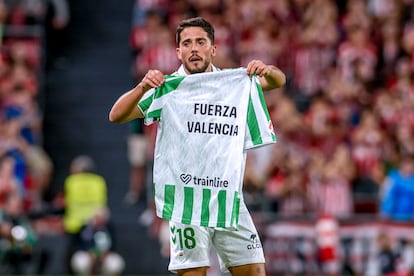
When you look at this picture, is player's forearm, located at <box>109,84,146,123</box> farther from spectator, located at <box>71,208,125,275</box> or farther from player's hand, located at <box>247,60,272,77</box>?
spectator, located at <box>71,208,125,275</box>

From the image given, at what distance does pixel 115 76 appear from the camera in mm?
22328

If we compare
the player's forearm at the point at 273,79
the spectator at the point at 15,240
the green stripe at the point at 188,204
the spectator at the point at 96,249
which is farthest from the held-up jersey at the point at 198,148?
the spectator at the point at 96,249

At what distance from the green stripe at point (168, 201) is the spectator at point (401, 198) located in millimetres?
9016

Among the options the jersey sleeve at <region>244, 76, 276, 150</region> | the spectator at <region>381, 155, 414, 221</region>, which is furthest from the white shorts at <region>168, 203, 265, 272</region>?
the spectator at <region>381, 155, 414, 221</region>

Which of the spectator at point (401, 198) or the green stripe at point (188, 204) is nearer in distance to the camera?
the green stripe at point (188, 204)

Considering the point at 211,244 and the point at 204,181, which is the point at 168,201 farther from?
the point at 211,244

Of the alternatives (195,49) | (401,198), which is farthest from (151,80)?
(401,198)

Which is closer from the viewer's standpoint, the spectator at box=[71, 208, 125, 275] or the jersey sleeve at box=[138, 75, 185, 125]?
the jersey sleeve at box=[138, 75, 185, 125]

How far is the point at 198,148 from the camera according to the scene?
26.7 feet

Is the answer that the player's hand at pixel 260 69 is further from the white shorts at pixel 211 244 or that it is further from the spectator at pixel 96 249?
the spectator at pixel 96 249

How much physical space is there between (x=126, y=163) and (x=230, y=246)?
1277 centimetres

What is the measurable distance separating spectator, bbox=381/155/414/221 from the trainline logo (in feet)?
29.5

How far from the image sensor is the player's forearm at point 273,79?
812 centimetres

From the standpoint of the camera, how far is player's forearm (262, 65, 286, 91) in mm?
8125
